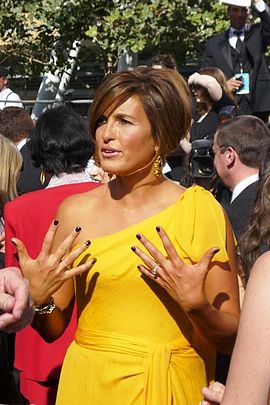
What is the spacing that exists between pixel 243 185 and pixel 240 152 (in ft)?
0.75

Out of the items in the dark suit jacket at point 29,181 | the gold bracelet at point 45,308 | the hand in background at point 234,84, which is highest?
the gold bracelet at point 45,308

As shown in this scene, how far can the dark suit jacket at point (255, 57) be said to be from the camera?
9.70 meters

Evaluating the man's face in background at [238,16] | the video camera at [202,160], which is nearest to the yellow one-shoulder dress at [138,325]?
the video camera at [202,160]

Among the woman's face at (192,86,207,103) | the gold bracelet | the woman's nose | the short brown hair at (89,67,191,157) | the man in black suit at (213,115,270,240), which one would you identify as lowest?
the woman's face at (192,86,207,103)

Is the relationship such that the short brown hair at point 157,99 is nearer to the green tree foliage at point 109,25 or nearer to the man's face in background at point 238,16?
the man's face in background at point 238,16

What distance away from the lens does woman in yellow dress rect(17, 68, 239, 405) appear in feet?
12.9

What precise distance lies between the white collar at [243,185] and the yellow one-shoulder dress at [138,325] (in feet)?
6.87

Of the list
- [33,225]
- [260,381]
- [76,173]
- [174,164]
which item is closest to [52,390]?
[33,225]

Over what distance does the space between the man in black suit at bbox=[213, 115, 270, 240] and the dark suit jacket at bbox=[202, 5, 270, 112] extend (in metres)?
3.40

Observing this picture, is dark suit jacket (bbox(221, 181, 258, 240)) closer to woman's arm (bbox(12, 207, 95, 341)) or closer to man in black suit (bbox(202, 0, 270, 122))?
woman's arm (bbox(12, 207, 95, 341))

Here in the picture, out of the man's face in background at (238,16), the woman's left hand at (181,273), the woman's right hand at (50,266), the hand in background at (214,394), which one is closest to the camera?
the hand in background at (214,394)

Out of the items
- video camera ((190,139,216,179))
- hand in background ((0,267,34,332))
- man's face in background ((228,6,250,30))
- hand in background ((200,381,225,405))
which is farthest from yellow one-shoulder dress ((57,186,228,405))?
man's face in background ((228,6,250,30))

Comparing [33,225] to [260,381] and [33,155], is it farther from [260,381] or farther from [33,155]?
[260,381]

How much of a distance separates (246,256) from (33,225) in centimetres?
116
